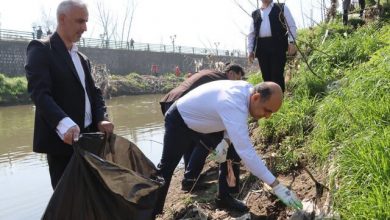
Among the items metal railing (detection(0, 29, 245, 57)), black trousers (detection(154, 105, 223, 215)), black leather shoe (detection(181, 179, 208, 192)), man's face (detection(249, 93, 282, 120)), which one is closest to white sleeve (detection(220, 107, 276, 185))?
man's face (detection(249, 93, 282, 120))

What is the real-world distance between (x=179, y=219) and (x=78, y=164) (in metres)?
1.65

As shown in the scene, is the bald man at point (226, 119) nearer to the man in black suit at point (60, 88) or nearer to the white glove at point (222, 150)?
the white glove at point (222, 150)

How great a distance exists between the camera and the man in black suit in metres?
2.72

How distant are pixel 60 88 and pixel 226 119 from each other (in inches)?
45.0

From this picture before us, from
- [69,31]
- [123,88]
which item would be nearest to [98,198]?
[69,31]

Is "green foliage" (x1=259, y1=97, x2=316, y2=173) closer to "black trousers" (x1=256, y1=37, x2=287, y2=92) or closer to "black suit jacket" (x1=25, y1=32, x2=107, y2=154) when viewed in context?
"black trousers" (x1=256, y1=37, x2=287, y2=92)

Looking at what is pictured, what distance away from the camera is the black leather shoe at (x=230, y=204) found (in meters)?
3.72

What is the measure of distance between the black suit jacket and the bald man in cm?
80

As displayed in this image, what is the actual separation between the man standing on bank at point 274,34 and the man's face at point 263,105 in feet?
8.14

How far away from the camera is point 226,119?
282 cm

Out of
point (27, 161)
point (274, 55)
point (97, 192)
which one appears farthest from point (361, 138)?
point (27, 161)

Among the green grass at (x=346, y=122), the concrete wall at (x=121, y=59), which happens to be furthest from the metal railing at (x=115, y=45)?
the green grass at (x=346, y=122)

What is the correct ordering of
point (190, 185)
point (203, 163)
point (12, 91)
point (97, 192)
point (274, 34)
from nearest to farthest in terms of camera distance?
point (97, 192) → point (203, 163) → point (190, 185) → point (274, 34) → point (12, 91)

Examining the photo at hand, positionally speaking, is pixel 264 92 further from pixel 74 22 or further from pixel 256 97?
pixel 74 22
